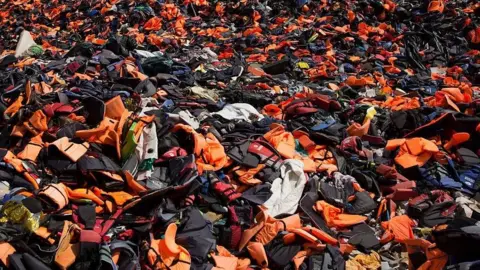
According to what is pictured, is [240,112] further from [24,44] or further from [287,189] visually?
[24,44]

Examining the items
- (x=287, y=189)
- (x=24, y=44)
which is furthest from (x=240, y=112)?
(x=24, y=44)

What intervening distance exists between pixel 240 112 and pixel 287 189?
2958 mm

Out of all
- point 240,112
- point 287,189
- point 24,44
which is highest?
point 287,189

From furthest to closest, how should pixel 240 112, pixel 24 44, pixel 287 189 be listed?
pixel 24 44
pixel 240 112
pixel 287 189

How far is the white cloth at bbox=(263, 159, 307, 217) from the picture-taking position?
645cm

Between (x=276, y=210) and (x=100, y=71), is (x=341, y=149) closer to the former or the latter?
(x=276, y=210)

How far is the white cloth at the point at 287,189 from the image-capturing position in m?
6.45

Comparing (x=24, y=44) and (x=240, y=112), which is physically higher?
(x=240, y=112)

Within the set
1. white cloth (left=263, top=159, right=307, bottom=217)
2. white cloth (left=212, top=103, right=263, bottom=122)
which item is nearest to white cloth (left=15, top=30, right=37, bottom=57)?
white cloth (left=212, top=103, right=263, bottom=122)

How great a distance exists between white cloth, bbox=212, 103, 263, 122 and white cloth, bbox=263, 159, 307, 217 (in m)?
2.19

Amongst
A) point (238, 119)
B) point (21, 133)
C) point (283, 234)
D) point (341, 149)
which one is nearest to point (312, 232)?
point (283, 234)

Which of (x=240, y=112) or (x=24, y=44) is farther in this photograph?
(x=24, y=44)

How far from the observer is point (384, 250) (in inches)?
233

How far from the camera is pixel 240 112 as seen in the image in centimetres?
927
